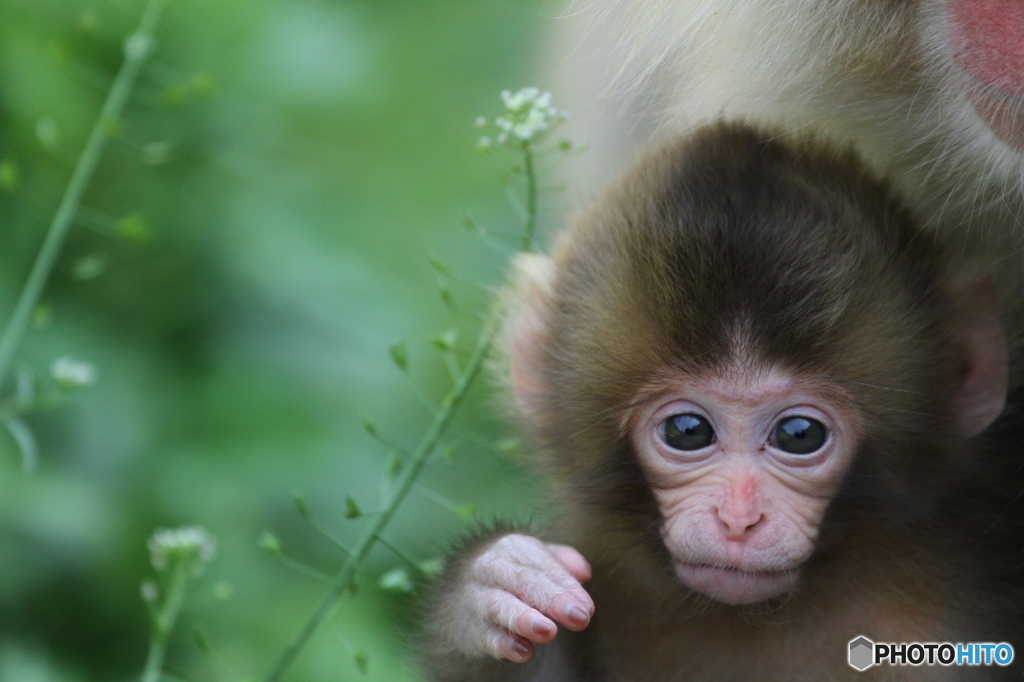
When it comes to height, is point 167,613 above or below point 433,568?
below

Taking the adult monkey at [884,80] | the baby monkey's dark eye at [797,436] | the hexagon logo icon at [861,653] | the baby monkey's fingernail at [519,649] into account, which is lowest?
the baby monkey's fingernail at [519,649]

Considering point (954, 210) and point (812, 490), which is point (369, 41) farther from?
point (812, 490)

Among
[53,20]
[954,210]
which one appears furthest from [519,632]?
[53,20]

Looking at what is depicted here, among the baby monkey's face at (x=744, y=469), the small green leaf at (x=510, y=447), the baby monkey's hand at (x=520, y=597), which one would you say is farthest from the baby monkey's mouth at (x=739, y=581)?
the small green leaf at (x=510, y=447)

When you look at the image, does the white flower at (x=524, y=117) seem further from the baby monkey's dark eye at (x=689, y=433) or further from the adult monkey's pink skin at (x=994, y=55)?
the adult monkey's pink skin at (x=994, y=55)

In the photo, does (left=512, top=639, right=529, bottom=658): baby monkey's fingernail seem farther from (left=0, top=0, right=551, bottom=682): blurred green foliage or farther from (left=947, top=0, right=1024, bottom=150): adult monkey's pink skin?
(left=947, top=0, right=1024, bottom=150): adult monkey's pink skin

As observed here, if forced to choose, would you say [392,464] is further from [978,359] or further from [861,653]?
[978,359]

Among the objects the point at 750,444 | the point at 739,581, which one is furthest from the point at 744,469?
the point at 739,581

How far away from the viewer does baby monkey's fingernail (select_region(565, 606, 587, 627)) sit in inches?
73.2

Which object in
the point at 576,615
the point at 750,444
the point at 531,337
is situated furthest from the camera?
the point at 531,337

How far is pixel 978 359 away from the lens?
7.12 ft

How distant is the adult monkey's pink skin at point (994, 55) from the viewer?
1.91 meters

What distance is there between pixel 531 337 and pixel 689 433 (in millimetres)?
421

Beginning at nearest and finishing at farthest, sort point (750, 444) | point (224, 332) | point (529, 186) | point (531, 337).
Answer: point (750, 444)
point (529, 186)
point (531, 337)
point (224, 332)
